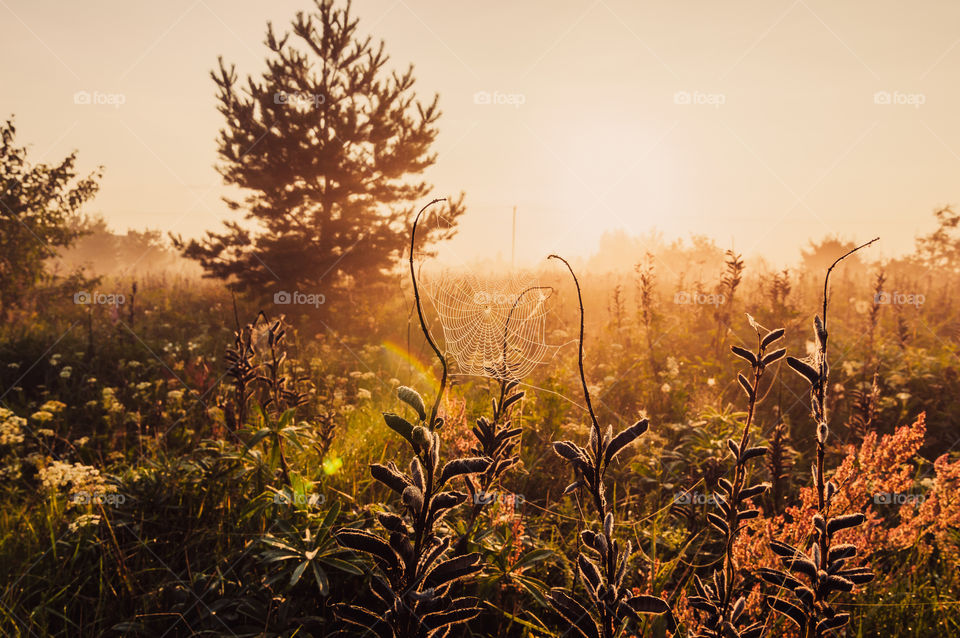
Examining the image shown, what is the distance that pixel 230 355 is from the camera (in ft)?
8.38

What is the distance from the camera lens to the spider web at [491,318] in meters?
4.89

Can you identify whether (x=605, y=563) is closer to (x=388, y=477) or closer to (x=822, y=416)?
(x=388, y=477)

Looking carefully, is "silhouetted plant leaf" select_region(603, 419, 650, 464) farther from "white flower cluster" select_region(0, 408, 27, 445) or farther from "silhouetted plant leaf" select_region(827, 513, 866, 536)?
"white flower cluster" select_region(0, 408, 27, 445)

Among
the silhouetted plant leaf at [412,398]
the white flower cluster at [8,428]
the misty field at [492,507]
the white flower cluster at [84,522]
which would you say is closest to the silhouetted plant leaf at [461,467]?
the misty field at [492,507]

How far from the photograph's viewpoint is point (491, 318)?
23.1ft

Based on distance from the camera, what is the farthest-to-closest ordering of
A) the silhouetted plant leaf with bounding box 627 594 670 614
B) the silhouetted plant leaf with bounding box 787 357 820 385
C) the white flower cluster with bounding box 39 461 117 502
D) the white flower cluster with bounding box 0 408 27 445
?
the white flower cluster with bounding box 0 408 27 445 < the white flower cluster with bounding box 39 461 117 502 < the silhouetted plant leaf with bounding box 787 357 820 385 < the silhouetted plant leaf with bounding box 627 594 670 614

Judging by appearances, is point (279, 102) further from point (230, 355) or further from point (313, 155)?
point (230, 355)

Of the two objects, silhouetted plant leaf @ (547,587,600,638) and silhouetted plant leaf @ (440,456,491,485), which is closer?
silhouetted plant leaf @ (440,456,491,485)

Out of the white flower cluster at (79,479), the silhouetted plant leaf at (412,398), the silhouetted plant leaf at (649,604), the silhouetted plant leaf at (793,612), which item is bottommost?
the white flower cluster at (79,479)

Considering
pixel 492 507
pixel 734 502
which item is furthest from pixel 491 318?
pixel 734 502

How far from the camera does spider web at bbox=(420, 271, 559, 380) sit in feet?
16.0

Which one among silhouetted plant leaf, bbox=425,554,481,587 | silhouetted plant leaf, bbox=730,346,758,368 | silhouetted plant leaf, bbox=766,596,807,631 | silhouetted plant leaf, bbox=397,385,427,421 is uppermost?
silhouetted plant leaf, bbox=730,346,758,368

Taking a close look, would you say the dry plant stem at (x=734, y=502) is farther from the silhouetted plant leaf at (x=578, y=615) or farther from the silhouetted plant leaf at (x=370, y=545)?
the silhouetted plant leaf at (x=370, y=545)

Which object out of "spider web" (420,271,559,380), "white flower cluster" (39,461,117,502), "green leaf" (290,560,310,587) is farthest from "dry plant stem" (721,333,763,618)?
"white flower cluster" (39,461,117,502)
